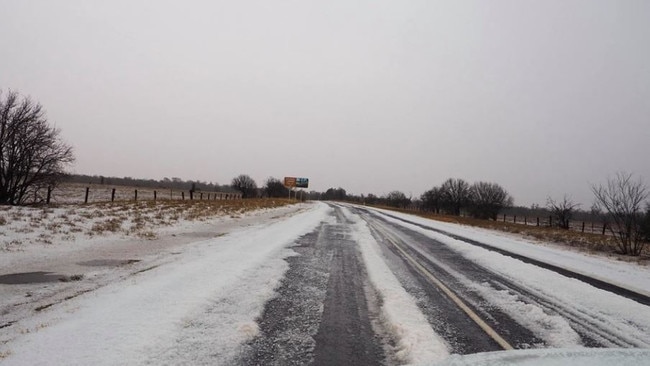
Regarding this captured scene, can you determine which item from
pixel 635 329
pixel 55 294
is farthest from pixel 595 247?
pixel 55 294

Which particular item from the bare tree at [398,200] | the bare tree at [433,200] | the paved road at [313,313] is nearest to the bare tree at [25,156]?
the paved road at [313,313]

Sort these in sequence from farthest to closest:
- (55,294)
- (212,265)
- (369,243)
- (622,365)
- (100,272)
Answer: (369,243) < (212,265) < (100,272) < (55,294) < (622,365)

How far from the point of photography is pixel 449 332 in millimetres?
5012

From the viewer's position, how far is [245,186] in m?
96.4

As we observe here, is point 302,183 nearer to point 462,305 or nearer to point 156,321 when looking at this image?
point 462,305

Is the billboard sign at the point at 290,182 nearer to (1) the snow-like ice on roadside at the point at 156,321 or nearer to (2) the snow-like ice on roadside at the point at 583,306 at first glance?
(2) the snow-like ice on roadside at the point at 583,306

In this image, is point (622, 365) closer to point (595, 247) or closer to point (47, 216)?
point (47, 216)

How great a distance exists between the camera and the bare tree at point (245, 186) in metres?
95.7

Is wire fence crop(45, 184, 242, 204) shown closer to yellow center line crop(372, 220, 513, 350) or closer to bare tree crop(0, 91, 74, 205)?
bare tree crop(0, 91, 74, 205)

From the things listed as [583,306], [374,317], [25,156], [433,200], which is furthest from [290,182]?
[374,317]

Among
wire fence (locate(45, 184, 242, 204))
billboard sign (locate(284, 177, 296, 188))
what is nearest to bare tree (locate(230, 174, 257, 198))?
billboard sign (locate(284, 177, 296, 188))

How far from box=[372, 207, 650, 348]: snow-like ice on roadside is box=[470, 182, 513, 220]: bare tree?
72.8 metres

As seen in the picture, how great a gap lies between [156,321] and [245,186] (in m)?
93.0

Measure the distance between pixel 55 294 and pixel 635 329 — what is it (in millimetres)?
8356
